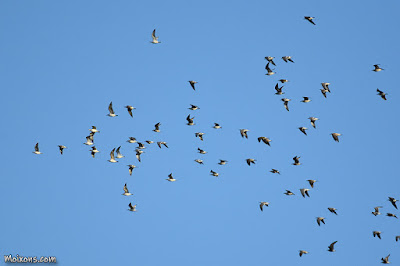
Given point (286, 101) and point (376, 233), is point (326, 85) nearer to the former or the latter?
point (286, 101)

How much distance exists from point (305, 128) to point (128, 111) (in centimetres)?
1637

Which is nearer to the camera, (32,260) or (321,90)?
(321,90)

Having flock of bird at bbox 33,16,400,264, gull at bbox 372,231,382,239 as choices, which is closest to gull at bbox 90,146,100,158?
flock of bird at bbox 33,16,400,264

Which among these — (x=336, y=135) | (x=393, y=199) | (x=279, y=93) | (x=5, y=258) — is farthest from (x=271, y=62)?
(x=5, y=258)

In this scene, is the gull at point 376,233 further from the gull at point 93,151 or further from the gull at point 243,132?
the gull at point 93,151

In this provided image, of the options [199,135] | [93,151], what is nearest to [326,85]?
[199,135]

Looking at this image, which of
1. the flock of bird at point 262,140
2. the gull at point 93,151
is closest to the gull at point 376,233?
the flock of bird at point 262,140

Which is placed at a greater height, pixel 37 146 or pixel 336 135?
pixel 37 146

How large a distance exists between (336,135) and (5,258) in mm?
35263

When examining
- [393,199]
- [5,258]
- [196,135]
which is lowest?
[393,199]

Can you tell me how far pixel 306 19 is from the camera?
79.9 meters

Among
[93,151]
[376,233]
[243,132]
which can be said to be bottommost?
[376,233]

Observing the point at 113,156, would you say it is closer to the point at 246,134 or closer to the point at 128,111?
the point at 128,111

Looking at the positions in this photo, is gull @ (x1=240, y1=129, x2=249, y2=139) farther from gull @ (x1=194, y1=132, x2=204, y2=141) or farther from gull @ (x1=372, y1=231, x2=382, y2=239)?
gull @ (x1=372, y1=231, x2=382, y2=239)
